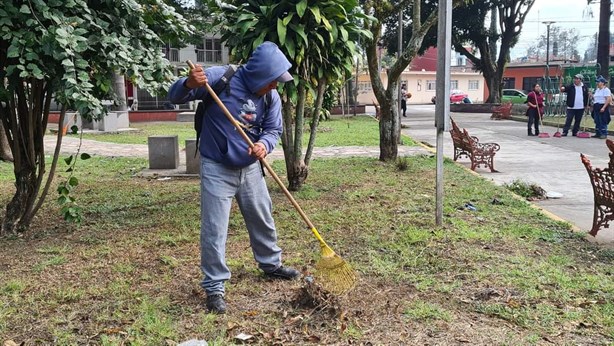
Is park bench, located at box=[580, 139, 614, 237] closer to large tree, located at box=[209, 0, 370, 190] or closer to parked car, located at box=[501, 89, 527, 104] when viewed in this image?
large tree, located at box=[209, 0, 370, 190]

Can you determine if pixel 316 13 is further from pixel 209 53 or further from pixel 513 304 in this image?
pixel 209 53

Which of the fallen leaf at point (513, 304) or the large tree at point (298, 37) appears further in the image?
the large tree at point (298, 37)

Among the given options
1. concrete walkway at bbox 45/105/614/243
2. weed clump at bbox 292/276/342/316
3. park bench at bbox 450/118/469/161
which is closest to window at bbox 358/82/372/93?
concrete walkway at bbox 45/105/614/243

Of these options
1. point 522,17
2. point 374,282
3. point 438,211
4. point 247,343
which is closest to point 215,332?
point 247,343

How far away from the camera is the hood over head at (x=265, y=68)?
365 centimetres

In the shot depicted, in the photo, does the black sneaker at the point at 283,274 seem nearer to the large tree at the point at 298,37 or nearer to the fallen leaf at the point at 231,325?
the fallen leaf at the point at 231,325

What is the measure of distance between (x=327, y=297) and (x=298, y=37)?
3560mm

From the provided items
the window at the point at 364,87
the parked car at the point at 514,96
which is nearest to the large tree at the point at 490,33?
the parked car at the point at 514,96

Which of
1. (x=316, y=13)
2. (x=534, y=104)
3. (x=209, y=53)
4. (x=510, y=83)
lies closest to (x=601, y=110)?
(x=534, y=104)

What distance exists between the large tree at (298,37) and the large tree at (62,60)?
994 millimetres

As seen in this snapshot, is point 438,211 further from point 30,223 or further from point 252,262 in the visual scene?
point 30,223

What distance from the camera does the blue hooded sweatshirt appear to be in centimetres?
368

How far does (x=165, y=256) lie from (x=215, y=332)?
1624 mm

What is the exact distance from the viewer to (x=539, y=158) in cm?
1225
